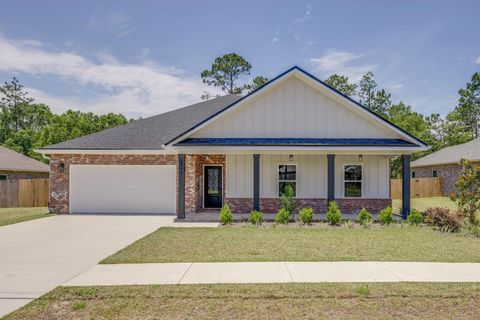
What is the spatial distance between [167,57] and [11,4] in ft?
25.6

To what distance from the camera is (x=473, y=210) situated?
11.6 meters

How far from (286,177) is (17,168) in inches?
728

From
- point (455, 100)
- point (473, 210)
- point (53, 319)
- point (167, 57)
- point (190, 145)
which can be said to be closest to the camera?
point (53, 319)

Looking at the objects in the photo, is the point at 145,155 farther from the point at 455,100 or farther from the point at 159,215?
the point at 455,100

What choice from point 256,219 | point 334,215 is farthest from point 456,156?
point 256,219

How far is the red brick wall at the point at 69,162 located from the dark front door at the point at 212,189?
2064 millimetres

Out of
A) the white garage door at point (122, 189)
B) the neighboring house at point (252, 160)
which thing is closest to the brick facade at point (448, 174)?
the neighboring house at point (252, 160)

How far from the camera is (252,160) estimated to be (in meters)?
15.2

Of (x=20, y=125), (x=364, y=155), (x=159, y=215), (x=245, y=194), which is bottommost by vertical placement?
(x=159, y=215)

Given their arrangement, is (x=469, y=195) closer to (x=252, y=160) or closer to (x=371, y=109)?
(x=252, y=160)

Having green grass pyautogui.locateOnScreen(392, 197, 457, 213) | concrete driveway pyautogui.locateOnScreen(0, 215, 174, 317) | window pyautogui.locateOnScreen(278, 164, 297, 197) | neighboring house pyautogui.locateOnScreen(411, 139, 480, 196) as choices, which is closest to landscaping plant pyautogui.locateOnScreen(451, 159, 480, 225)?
green grass pyautogui.locateOnScreen(392, 197, 457, 213)

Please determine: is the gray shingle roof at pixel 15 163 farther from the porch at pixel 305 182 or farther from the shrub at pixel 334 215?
the shrub at pixel 334 215

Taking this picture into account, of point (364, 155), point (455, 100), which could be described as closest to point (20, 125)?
point (364, 155)

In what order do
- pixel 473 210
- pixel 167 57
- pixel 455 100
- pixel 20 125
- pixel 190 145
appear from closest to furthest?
pixel 473 210, pixel 190 145, pixel 167 57, pixel 455 100, pixel 20 125
